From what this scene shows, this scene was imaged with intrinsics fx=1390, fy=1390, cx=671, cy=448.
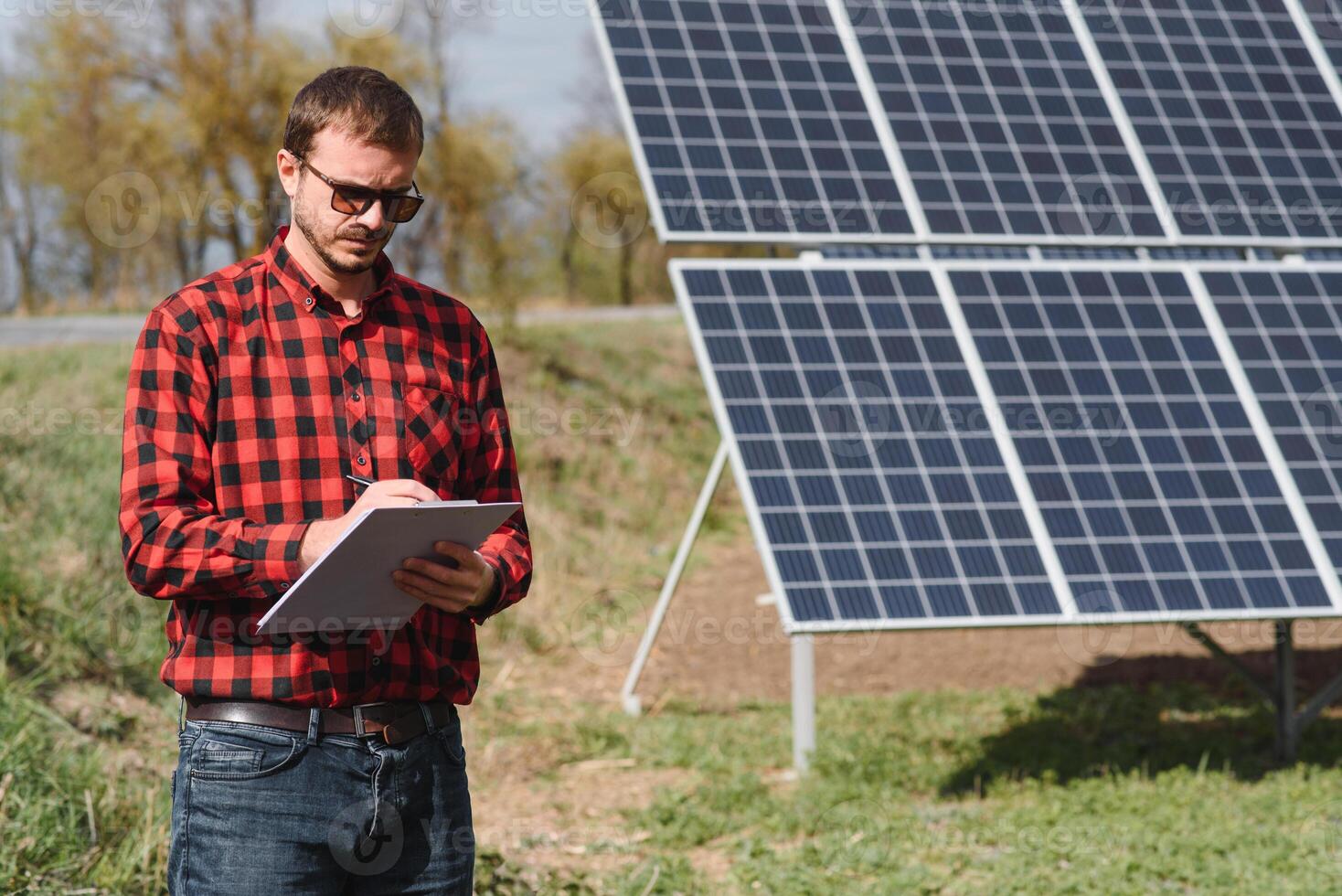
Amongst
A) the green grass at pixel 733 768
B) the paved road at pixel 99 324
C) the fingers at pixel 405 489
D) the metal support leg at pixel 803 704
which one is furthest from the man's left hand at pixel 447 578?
the paved road at pixel 99 324

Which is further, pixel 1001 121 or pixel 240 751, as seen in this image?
pixel 1001 121

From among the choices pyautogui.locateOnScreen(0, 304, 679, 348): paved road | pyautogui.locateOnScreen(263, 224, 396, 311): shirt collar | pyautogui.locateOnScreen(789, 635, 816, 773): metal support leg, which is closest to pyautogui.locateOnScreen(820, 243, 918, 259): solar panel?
pyautogui.locateOnScreen(789, 635, 816, 773): metal support leg

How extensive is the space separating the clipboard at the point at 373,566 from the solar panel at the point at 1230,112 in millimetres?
5967

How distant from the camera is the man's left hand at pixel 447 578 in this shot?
2.47 metres

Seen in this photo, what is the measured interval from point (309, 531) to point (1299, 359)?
5.86m

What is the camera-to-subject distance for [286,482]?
258 centimetres

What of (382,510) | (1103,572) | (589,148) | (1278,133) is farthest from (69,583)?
(589,148)

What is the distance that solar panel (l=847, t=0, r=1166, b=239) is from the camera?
7.39m

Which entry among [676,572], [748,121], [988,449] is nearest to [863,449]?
[988,449]

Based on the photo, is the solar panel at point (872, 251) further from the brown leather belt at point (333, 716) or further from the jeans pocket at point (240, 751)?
the jeans pocket at point (240, 751)

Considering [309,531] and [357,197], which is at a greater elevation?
[357,197]

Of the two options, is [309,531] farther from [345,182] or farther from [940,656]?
[940,656]

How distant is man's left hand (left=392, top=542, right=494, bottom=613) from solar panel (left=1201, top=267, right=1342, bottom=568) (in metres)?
4.86

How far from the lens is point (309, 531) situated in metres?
2.41
